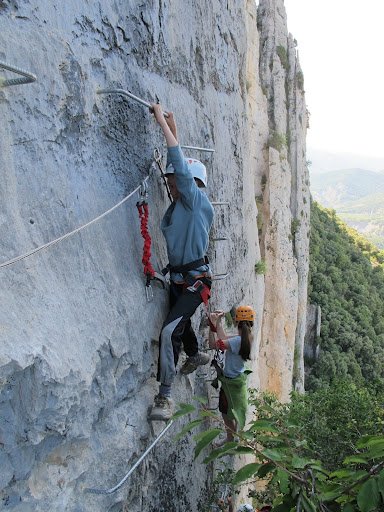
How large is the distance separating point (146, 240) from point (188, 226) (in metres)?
0.44

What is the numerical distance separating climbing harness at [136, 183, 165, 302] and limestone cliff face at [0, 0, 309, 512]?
89 mm

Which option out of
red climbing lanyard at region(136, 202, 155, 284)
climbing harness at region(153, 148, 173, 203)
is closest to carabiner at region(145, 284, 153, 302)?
red climbing lanyard at region(136, 202, 155, 284)

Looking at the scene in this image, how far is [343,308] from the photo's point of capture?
35844mm

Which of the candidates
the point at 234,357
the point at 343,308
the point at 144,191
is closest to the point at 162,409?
the point at 234,357

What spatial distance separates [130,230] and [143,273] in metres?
0.43

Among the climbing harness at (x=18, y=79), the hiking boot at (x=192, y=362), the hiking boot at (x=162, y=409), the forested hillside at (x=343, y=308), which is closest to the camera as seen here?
the climbing harness at (x=18, y=79)

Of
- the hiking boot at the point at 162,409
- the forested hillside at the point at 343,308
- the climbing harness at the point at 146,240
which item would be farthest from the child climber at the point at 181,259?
the forested hillside at the point at 343,308

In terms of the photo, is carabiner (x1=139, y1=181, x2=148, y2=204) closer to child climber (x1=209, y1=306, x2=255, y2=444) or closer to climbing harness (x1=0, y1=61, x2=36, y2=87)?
climbing harness (x1=0, y1=61, x2=36, y2=87)

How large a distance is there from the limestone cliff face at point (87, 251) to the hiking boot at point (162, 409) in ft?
0.34

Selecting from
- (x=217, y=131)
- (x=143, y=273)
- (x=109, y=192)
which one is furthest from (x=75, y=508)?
(x=217, y=131)

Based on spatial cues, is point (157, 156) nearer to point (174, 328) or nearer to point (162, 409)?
point (174, 328)

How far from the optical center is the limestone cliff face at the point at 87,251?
9.99 ft

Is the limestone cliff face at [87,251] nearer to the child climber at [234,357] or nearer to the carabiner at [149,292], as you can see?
the carabiner at [149,292]

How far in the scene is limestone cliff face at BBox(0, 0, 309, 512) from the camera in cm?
304
